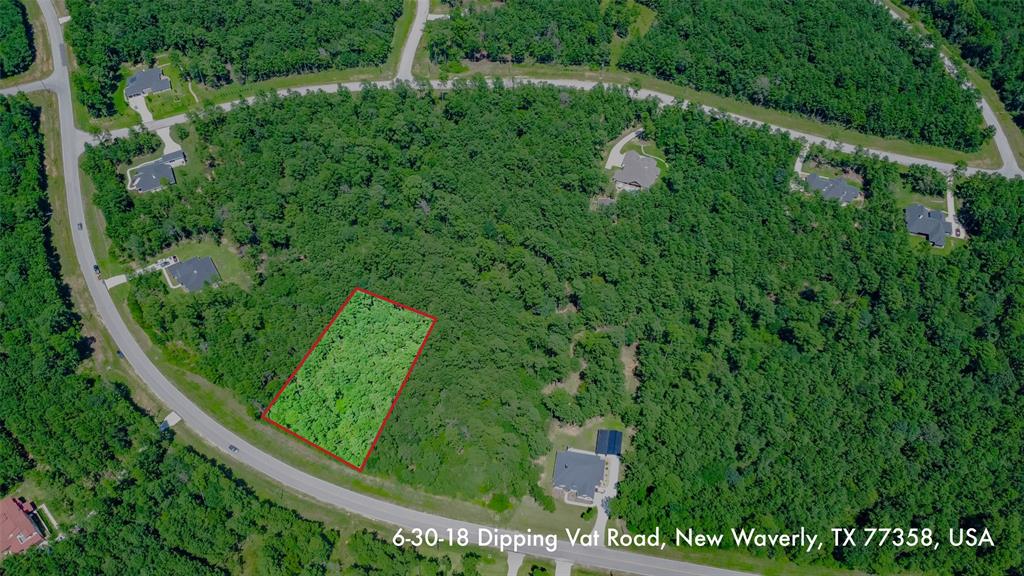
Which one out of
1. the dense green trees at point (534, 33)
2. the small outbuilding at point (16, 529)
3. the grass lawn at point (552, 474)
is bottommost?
the small outbuilding at point (16, 529)

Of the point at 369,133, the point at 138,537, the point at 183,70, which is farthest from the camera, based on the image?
the point at 183,70

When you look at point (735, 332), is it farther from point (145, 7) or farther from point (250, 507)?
point (145, 7)

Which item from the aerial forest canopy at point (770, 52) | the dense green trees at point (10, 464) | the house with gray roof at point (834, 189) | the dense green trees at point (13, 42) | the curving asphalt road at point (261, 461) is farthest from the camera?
the dense green trees at point (13, 42)

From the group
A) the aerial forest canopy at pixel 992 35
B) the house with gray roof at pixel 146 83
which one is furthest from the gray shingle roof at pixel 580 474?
the aerial forest canopy at pixel 992 35

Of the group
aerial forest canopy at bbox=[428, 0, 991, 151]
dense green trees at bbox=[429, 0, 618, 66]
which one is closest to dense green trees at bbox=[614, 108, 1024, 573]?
aerial forest canopy at bbox=[428, 0, 991, 151]

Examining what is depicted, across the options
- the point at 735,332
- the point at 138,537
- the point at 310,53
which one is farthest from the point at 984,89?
the point at 138,537

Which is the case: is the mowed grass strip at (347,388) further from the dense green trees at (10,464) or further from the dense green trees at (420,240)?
the dense green trees at (10,464)
